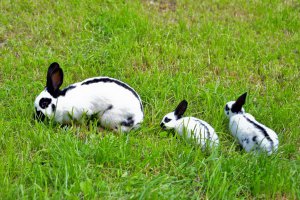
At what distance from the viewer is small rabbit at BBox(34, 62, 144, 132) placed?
3.98m

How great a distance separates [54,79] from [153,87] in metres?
1.15

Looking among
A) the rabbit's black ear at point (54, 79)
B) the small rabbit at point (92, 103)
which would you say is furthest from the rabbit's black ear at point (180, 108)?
the rabbit's black ear at point (54, 79)

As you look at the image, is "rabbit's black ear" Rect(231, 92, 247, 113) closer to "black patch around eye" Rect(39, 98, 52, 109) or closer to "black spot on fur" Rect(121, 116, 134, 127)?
"black spot on fur" Rect(121, 116, 134, 127)

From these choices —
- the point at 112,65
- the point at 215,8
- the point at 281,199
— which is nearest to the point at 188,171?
the point at 281,199

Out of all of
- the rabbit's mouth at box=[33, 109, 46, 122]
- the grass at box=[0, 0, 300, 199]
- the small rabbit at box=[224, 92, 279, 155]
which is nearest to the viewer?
the grass at box=[0, 0, 300, 199]

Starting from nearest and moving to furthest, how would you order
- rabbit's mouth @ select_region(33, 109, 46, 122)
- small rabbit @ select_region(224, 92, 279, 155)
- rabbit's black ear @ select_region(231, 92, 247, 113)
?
1. small rabbit @ select_region(224, 92, 279, 155)
2. rabbit's mouth @ select_region(33, 109, 46, 122)
3. rabbit's black ear @ select_region(231, 92, 247, 113)

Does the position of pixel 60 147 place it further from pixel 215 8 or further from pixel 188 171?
pixel 215 8

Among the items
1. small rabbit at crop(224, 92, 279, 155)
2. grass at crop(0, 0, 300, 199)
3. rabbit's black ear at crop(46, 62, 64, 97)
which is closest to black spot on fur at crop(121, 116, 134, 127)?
grass at crop(0, 0, 300, 199)

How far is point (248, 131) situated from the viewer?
3.93 meters

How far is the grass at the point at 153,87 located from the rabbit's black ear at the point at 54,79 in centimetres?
34

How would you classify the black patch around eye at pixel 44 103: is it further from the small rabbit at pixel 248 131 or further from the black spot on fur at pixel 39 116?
the small rabbit at pixel 248 131

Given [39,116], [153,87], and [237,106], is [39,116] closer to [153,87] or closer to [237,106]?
[153,87]

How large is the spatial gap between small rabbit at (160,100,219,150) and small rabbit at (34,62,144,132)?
0.29m

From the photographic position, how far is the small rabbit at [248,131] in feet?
12.3
